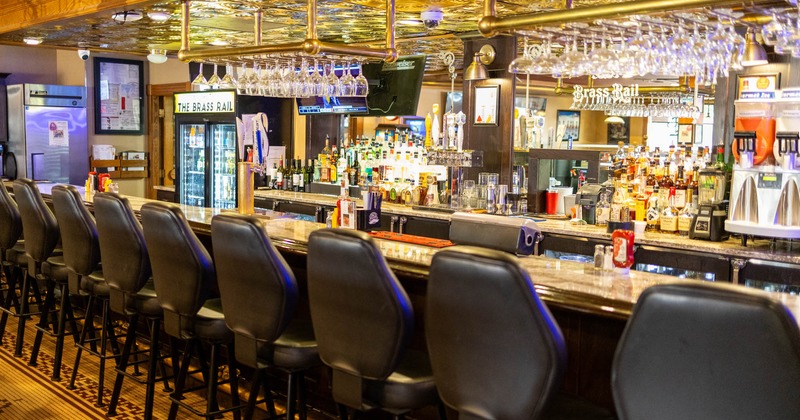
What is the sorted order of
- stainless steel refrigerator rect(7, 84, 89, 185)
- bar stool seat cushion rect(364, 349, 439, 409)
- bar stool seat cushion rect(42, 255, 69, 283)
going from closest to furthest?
bar stool seat cushion rect(364, 349, 439, 409)
bar stool seat cushion rect(42, 255, 69, 283)
stainless steel refrigerator rect(7, 84, 89, 185)

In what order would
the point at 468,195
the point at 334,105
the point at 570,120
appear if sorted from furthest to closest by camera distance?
1. the point at 570,120
2. the point at 334,105
3. the point at 468,195

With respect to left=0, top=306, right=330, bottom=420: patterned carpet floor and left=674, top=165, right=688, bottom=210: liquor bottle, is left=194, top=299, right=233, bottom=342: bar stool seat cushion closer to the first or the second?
left=0, top=306, right=330, bottom=420: patterned carpet floor

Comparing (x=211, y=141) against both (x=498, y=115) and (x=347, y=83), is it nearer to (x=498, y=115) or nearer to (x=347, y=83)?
(x=498, y=115)

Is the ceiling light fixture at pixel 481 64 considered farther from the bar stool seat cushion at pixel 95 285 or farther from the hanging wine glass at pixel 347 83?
the bar stool seat cushion at pixel 95 285

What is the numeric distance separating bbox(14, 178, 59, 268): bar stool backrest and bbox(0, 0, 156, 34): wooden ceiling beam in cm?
135

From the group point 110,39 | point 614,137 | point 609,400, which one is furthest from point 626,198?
point 614,137

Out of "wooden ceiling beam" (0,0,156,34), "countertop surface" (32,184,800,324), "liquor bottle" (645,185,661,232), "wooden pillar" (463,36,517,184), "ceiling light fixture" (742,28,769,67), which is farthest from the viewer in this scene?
"wooden pillar" (463,36,517,184)

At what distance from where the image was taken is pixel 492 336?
2.17 meters

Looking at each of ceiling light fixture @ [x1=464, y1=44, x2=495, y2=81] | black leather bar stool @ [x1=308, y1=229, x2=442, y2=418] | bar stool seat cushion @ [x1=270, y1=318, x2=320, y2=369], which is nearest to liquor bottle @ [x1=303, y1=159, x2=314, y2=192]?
ceiling light fixture @ [x1=464, y1=44, x2=495, y2=81]

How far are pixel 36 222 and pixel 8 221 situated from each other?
0.67m

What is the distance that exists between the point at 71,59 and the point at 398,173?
5969 mm

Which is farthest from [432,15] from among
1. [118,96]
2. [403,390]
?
[118,96]

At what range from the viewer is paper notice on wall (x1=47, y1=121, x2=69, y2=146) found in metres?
10.1

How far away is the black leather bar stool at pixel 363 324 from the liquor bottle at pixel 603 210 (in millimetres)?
2897
